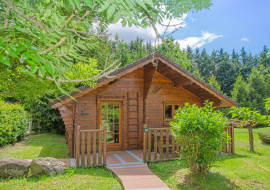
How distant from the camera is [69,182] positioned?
182 inches

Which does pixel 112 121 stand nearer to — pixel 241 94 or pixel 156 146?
pixel 156 146

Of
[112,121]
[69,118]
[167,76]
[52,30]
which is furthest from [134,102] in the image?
[52,30]

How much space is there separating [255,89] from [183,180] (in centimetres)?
2464

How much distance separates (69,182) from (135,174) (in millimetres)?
1715

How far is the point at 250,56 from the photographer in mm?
44844

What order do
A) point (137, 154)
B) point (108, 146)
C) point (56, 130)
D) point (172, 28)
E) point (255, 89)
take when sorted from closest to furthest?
point (172, 28) < point (137, 154) < point (108, 146) < point (56, 130) < point (255, 89)

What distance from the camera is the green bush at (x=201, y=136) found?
4.76 metres

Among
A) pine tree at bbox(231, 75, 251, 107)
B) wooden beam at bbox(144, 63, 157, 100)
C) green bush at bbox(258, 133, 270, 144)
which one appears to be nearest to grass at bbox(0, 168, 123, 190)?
wooden beam at bbox(144, 63, 157, 100)

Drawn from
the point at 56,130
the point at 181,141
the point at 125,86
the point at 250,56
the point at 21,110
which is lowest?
the point at 56,130

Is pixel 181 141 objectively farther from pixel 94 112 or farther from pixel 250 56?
pixel 250 56

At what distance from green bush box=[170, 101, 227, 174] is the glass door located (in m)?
3.76

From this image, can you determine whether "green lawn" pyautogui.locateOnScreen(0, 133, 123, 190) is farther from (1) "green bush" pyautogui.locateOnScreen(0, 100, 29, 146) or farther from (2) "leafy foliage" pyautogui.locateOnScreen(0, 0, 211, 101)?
(1) "green bush" pyautogui.locateOnScreen(0, 100, 29, 146)

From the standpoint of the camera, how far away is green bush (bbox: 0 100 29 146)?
355 inches

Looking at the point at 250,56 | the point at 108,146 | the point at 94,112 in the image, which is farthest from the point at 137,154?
the point at 250,56
